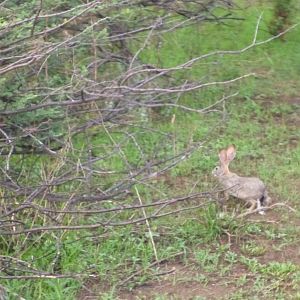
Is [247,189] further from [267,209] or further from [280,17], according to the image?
[280,17]

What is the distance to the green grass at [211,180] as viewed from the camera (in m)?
4.69

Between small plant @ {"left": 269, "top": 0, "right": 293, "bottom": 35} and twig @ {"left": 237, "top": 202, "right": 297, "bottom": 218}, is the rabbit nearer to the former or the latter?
twig @ {"left": 237, "top": 202, "right": 297, "bottom": 218}

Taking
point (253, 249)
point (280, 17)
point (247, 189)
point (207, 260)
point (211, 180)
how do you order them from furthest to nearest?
1. point (280, 17)
2. point (211, 180)
3. point (247, 189)
4. point (253, 249)
5. point (207, 260)

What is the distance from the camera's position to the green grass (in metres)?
4.69

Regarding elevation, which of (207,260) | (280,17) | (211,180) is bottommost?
(280,17)

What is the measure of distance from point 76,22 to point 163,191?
3.96ft

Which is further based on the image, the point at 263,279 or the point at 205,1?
the point at 205,1

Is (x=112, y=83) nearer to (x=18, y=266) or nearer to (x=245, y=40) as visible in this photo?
(x=18, y=266)

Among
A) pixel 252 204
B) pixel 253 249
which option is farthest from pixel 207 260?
pixel 252 204

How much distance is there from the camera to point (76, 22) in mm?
5668

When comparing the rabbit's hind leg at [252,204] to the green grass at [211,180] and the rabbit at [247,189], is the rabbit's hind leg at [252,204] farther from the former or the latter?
the green grass at [211,180]

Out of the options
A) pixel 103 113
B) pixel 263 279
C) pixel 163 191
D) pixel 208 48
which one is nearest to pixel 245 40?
pixel 208 48

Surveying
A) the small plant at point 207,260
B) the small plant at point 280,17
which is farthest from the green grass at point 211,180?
the small plant at point 280,17

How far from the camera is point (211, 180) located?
235 inches
